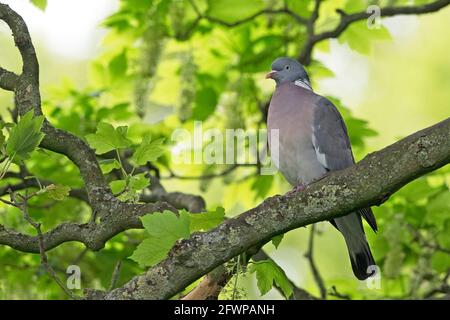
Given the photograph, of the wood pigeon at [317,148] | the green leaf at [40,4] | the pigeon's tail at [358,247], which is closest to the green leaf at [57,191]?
the green leaf at [40,4]

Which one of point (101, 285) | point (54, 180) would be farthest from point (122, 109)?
point (101, 285)

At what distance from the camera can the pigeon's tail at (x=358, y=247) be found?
4844mm

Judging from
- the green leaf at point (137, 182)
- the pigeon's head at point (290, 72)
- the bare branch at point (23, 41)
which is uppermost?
the pigeon's head at point (290, 72)

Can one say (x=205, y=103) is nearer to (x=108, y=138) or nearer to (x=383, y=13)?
(x=383, y=13)

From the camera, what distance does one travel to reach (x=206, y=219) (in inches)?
133

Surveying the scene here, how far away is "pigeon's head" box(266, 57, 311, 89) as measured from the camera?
5.26 meters

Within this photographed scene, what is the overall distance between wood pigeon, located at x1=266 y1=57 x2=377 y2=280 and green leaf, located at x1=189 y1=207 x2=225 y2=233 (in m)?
1.55

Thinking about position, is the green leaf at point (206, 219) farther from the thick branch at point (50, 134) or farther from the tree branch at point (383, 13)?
the tree branch at point (383, 13)

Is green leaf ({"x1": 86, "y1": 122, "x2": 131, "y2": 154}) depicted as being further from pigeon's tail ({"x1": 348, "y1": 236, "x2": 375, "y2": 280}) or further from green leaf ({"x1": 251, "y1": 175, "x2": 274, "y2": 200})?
green leaf ({"x1": 251, "y1": 175, "x2": 274, "y2": 200})

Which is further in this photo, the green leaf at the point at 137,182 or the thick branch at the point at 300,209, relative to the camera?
the green leaf at the point at 137,182

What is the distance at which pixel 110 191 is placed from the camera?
3.59 meters

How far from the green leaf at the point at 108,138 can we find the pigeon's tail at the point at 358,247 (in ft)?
5.68

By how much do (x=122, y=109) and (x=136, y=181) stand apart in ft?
7.75
